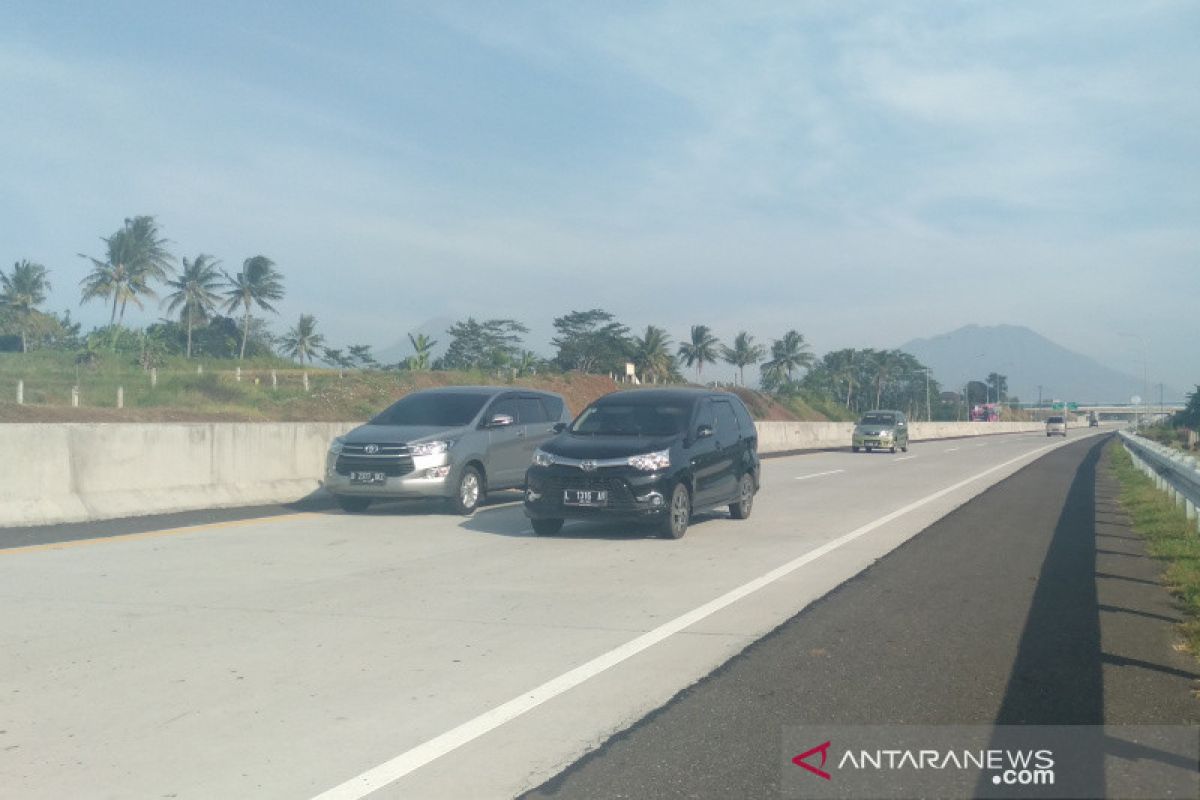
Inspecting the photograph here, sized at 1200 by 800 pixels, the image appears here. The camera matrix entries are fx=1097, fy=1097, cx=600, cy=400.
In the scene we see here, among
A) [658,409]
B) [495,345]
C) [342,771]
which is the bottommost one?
[342,771]

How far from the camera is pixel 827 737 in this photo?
5.31m

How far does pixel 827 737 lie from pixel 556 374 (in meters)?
59.9

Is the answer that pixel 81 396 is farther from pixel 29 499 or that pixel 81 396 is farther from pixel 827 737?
pixel 827 737

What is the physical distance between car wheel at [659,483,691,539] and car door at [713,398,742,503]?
3.34 ft

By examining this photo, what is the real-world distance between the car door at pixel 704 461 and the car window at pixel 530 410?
3538 millimetres

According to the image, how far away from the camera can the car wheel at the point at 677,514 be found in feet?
40.5

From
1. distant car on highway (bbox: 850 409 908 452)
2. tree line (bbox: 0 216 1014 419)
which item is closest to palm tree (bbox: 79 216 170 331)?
tree line (bbox: 0 216 1014 419)

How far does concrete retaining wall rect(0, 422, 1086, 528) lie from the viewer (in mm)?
12766

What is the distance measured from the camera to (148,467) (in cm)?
1431

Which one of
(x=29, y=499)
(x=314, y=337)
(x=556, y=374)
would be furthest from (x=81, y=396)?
(x=314, y=337)

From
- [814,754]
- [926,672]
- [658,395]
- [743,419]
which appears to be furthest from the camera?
[743,419]

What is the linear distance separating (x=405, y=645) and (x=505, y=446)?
8723 millimetres

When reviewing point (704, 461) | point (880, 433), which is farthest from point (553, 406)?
point (880, 433)

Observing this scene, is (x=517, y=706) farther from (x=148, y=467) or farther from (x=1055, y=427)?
(x=1055, y=427)
